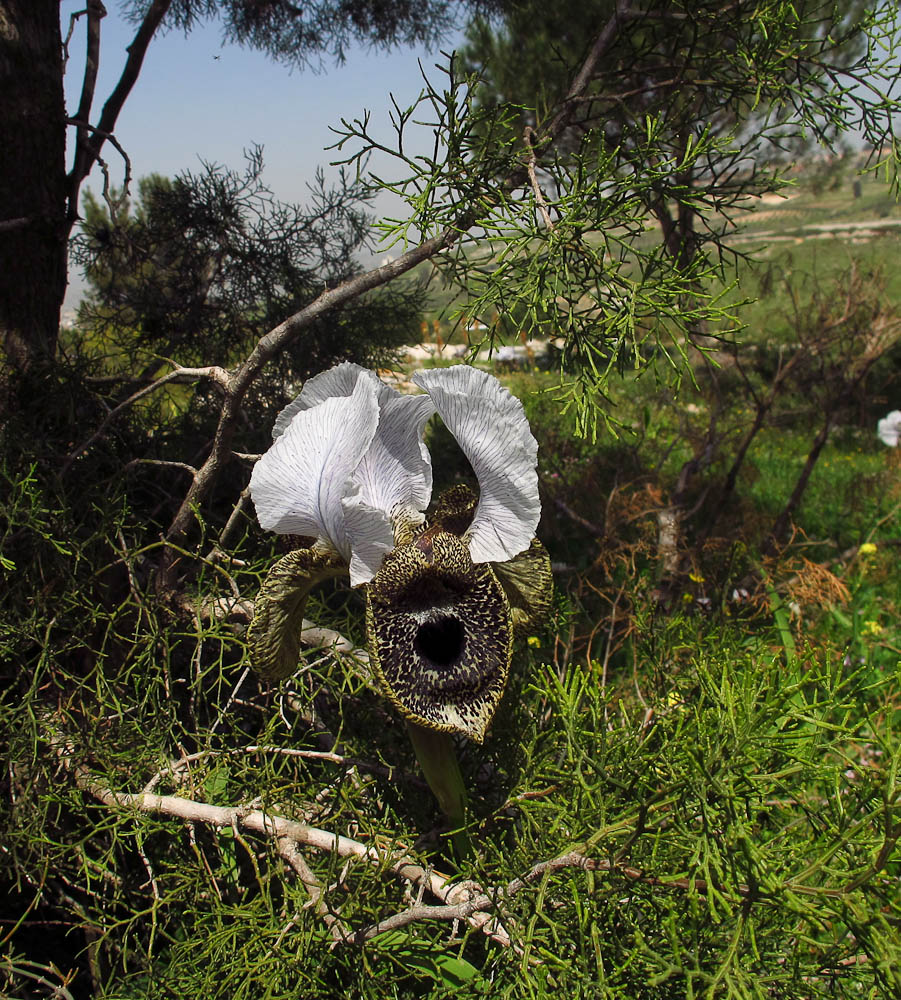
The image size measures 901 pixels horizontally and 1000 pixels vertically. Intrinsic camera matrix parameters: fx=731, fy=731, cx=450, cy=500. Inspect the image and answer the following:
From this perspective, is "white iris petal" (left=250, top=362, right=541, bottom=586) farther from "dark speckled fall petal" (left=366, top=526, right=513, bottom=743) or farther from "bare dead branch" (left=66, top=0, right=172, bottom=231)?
"bare dead branch" (left=66, top=0, right=172, bottom=231)

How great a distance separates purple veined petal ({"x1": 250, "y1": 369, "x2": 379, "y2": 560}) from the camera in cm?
93

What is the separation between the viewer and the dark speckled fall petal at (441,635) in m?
0.89

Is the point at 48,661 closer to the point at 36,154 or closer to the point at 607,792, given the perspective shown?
the point at 607,792

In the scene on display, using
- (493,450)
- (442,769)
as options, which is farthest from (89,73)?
(442,769)

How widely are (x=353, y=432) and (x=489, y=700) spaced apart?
38cm

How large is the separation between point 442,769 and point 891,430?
5770 mm

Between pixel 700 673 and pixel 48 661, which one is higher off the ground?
pixel 48 661

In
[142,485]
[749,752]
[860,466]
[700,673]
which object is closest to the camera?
[749,752]

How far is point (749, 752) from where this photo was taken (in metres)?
0.88

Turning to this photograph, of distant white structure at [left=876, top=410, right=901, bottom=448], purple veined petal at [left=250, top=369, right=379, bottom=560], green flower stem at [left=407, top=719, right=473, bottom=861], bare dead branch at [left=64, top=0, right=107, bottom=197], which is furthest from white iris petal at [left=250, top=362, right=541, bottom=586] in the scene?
distant white structure at [left=876, top=410, right=901, bottom=448]

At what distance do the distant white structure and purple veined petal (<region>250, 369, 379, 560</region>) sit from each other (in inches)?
226

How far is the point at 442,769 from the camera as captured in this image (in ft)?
3.29

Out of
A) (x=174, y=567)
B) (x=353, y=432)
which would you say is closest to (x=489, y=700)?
(x=353, y=432)

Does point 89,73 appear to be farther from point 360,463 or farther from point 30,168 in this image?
point 360,463
